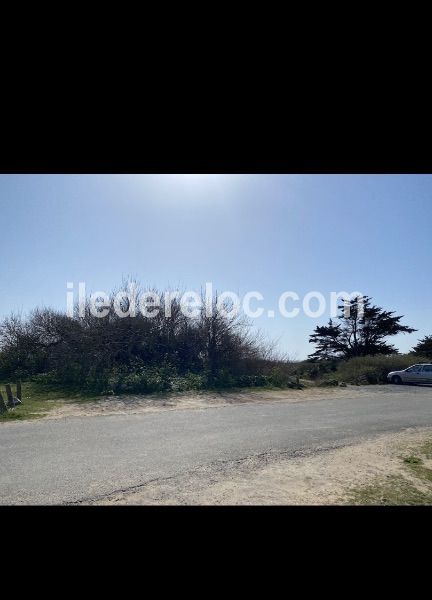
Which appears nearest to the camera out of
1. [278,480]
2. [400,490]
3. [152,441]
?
[400,490]

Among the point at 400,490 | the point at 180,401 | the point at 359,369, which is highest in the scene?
the point at 400,490

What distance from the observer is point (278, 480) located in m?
4.12

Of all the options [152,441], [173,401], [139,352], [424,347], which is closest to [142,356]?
[139,352]

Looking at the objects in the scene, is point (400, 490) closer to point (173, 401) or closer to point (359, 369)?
point (173, 401)

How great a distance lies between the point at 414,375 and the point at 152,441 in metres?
16.8

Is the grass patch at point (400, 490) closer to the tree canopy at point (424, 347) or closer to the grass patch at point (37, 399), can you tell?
the grass patch at point (37, 399)

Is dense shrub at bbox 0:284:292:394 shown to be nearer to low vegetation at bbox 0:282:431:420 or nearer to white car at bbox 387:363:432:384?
low vegetation at bbox 0:282:431:420

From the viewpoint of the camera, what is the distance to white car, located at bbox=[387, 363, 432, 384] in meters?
17.0

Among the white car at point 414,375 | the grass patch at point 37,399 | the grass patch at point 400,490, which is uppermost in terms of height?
the grass patch at point 400,490

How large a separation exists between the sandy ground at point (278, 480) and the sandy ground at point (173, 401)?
5.15 metres

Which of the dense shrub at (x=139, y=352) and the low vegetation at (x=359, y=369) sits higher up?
the dense shrub at (x=139, y=352)

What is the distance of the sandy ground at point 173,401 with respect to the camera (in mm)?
8938

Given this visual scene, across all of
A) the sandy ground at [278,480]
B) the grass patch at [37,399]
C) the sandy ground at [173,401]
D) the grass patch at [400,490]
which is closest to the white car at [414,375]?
the sandy ground at [173,401]
